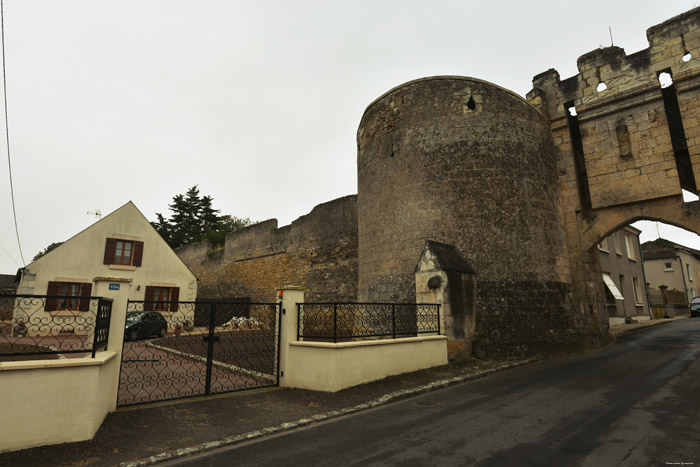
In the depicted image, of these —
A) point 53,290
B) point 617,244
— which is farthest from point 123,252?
point 617,244

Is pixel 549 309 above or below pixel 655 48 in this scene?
below

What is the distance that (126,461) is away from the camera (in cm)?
338

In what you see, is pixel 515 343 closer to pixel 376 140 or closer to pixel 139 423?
pixel 376 140

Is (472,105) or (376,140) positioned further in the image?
(376,140)

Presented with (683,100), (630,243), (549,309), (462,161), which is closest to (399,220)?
(462,161)

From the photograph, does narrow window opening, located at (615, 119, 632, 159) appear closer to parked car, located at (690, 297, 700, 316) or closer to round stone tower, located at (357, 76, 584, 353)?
round stone tower, located at (357, 76, 584, 353)

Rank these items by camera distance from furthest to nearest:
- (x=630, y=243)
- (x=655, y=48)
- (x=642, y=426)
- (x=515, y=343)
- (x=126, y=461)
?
(x=630, y=243) < (x=655, y=48) < (x=515, y=343) < (x=642, y=426) < (x=126, y=461)

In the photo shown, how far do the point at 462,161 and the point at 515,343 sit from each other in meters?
4.88

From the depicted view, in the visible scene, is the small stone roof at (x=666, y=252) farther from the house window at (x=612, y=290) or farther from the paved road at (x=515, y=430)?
the paved road at (x=515, y=430)

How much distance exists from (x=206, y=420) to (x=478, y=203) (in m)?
8.03

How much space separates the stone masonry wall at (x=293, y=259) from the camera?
53.4 ft

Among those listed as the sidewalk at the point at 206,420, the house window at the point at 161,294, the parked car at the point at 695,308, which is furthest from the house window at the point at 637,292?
the house window at the point at 161,294

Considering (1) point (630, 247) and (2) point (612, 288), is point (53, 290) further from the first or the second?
(1) point (630, 247)

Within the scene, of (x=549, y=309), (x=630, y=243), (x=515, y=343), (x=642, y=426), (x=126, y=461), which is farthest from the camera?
(x=630, y=243)
